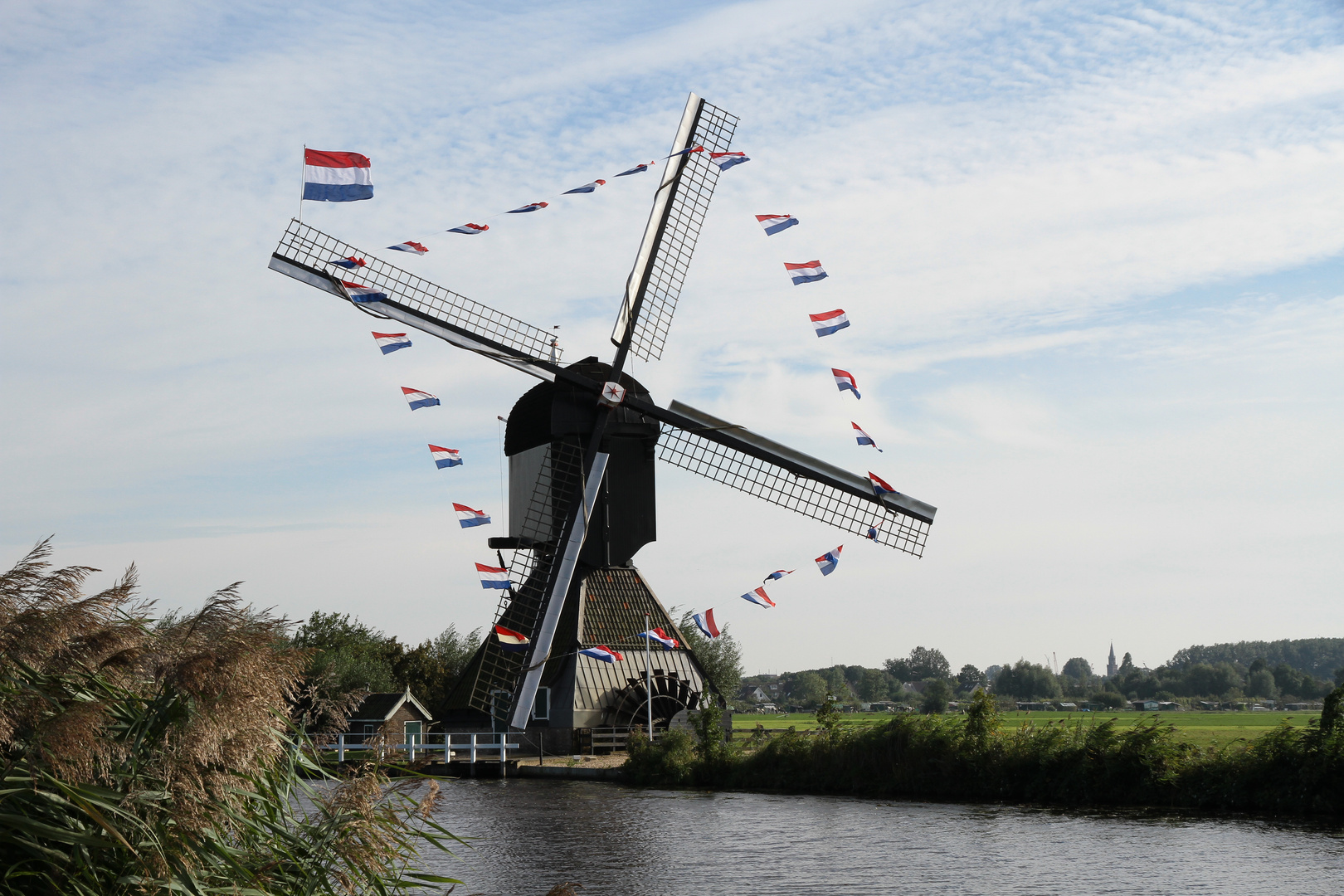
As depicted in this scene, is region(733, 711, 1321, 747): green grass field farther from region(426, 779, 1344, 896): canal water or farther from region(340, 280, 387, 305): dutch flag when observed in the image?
region(340, 280, 387, 305): dutch flag

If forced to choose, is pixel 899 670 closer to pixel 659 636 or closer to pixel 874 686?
pixel 874 686

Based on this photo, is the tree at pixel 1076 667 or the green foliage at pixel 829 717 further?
the tree at pixel 1076 667

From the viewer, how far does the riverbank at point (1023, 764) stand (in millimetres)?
16109

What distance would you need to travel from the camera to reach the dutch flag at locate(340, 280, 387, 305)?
71.8 feet

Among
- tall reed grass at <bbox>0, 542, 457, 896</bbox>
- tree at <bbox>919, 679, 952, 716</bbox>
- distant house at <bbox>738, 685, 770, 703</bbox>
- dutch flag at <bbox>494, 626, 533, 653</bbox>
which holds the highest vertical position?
dutch flag at <bbox>494, 626, 533, 653</bbox>

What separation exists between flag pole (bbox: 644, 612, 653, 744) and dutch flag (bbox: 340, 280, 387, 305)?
29.5 feet

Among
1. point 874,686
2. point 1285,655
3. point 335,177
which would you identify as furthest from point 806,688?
point 335,177

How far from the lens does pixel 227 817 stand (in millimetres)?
4105

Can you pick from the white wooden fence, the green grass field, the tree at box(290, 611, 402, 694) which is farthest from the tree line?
the white wooden fence

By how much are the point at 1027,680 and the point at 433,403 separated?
10209cm

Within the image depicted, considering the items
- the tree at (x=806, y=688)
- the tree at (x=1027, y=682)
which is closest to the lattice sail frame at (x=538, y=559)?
the tree at (x=806, y=688)

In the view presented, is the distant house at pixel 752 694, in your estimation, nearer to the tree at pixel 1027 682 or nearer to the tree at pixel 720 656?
the tree at pixel 1027 682

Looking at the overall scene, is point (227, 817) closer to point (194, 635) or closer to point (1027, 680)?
point (194, 635)

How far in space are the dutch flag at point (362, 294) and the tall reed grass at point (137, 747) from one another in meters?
18.5
